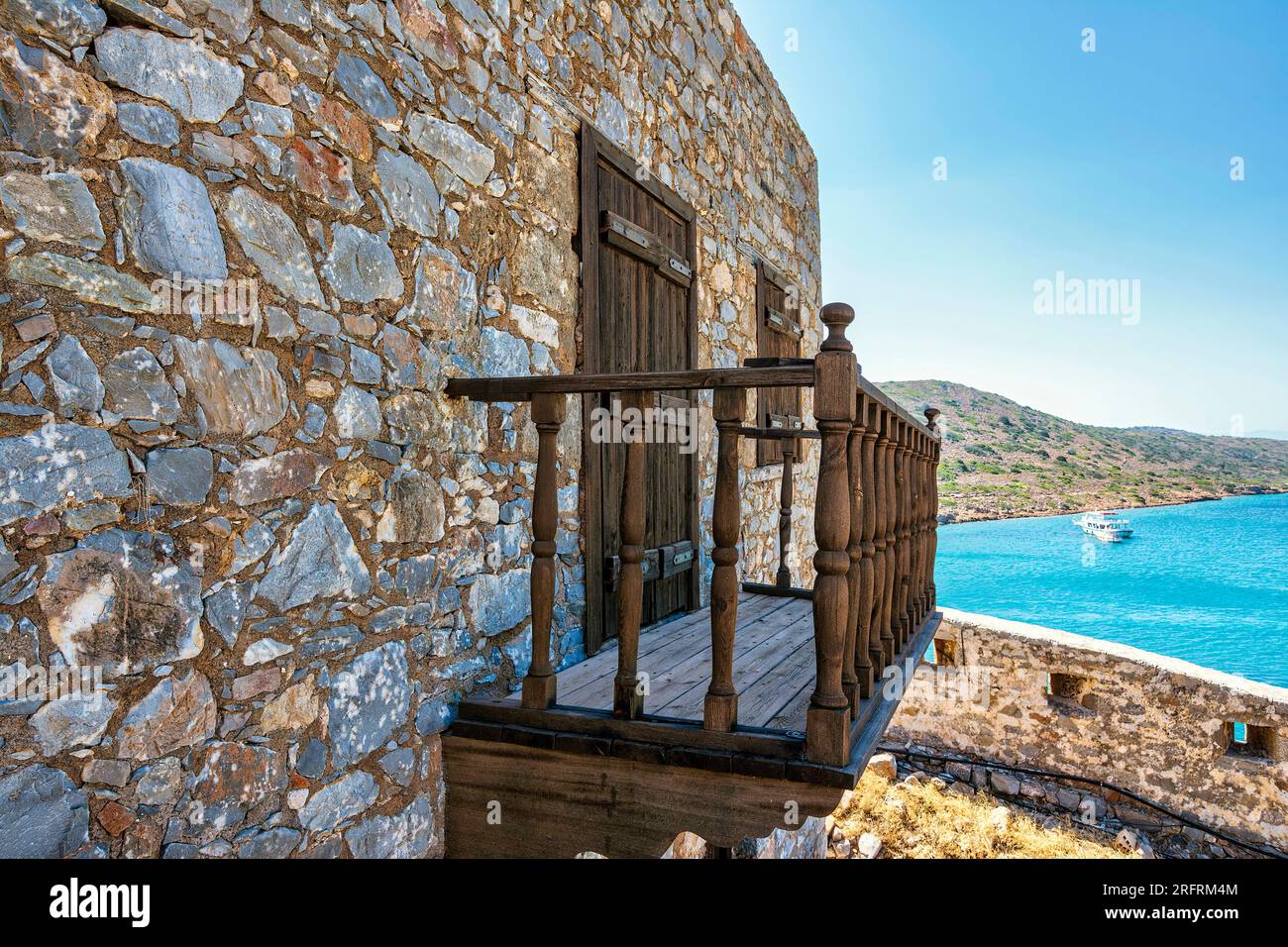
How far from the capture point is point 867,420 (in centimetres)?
206

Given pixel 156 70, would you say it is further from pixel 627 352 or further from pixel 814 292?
pixel 814 292

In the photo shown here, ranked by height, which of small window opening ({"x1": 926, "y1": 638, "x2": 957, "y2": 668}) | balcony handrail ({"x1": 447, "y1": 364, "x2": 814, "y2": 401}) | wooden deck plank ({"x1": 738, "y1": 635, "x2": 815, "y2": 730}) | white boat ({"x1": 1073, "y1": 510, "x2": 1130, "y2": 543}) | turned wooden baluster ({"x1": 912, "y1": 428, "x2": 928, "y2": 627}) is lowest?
white boat ({"x1": 1073, "y1": 510, "x2": 1130, "y2": 543})

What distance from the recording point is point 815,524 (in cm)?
168

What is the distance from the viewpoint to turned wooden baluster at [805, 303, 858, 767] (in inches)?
69.1

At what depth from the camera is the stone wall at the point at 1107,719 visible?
7.84m

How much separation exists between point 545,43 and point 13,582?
2.48m

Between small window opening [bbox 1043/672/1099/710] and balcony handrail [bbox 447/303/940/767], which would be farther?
small window opening [bbox 1043/672/1099/710]

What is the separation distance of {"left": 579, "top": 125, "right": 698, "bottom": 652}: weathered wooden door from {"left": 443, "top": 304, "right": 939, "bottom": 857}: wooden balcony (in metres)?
0.73

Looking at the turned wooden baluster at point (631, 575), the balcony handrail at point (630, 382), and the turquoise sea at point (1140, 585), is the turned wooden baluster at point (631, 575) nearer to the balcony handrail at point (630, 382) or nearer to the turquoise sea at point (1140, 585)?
the balcony handrail at point (630, 382)

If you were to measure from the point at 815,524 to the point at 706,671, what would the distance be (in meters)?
1.16

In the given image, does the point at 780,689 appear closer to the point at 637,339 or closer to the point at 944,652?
the point at 637,339

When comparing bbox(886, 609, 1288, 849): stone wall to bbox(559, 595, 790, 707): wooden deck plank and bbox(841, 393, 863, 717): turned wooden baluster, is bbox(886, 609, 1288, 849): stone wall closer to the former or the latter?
bbox(559, 595, 790, 707): wooden deck plank

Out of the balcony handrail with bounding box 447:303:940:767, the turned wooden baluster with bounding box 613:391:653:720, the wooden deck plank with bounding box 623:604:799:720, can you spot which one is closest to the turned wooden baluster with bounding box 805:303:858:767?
the balcony handrail with bounding box 447:303:940:767

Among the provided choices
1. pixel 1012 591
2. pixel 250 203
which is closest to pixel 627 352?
pixel 250 203
